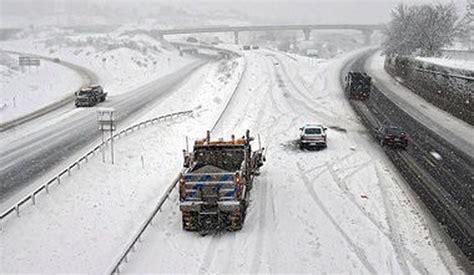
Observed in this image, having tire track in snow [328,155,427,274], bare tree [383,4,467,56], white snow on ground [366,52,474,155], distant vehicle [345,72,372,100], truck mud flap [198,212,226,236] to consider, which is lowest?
tire track in snow [328,155,427,274]

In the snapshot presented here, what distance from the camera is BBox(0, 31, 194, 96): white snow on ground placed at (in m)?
74.6

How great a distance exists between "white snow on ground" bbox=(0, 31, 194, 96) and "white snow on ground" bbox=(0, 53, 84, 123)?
4.96 meters

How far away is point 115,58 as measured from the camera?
8781cm

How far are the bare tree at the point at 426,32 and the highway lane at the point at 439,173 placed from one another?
125ft

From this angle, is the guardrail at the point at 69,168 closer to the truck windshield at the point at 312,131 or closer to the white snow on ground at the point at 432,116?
the truck windshield at the point at 312,131

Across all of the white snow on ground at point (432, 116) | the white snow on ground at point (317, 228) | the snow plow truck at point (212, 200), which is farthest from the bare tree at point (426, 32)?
the snow plow truck at point (212, 200)

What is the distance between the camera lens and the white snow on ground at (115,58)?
245ft

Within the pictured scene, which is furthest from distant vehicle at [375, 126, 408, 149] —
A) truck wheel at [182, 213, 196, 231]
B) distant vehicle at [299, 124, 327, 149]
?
truck wheel at [182, 213, 196, 231]

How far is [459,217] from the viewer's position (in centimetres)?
2102

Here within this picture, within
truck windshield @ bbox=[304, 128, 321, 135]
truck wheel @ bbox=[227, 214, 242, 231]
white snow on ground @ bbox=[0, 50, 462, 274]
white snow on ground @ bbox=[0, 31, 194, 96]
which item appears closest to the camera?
white snow on ground @ bbox=[0, 50, 462, 274]

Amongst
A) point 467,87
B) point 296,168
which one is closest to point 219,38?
point 467,87

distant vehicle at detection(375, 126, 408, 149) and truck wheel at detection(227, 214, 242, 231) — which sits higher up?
→ distant vehicle at detection(375, 126, 408, 149)

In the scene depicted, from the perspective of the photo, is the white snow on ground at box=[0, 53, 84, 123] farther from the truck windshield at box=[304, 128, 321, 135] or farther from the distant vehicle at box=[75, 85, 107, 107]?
the truck windshield at box=[304, 128, 321, 135]

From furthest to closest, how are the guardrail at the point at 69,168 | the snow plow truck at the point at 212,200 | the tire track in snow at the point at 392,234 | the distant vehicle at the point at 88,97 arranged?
the distant vehicle at the point at 88,97, the guardrail at the point at 69,168, the snow plow truck at the point at 212,200, the tire track in snow at the point at 392,234
